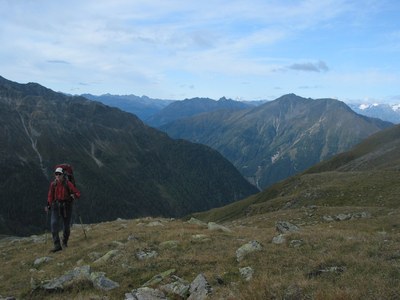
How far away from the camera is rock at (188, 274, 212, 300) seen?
34.1ft

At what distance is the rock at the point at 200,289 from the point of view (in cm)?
1041

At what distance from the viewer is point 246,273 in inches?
476

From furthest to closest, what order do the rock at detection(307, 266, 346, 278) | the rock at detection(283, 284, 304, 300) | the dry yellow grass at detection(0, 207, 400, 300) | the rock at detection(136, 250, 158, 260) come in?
1. the rock at detection(136, 250, 158, 260)
2. the rock at detection(307, 266, 346, 278)
3. the dry yellow grass at detection(0, 207, 400, 300)
4. the rock at detection(283, 284, 304, 300)

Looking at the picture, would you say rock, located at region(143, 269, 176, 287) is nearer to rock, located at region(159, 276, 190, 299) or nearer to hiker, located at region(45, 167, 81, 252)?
rock, located at region(159, 276, 190, 299)

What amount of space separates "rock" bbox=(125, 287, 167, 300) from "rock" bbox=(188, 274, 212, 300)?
2.54 feet

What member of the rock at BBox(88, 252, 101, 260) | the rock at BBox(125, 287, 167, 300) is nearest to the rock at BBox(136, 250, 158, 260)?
the rock at BBox(88, 252, 101, 260)

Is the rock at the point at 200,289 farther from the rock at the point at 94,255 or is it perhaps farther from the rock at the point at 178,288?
the rock at the point at 94,255

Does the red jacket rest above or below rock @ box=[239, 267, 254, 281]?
above

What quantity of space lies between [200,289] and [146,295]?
1435mm

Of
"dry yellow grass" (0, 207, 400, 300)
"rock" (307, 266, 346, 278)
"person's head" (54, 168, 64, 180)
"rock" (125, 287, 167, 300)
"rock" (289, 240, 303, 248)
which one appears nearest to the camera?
"dry yellow grass" (0, 207, 400, 300)

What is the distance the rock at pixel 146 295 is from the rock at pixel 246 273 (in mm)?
2453

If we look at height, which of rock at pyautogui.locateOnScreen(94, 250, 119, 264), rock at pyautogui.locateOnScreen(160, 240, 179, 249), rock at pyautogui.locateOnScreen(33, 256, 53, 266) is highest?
rock at pyautogui.locateOnScreen(160, 240, 179, 249)

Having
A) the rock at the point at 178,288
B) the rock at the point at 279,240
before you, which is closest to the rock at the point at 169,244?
the rock at the point at 279,240

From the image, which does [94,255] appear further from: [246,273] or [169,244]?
[246,273]
